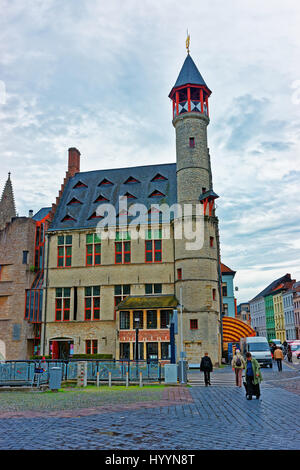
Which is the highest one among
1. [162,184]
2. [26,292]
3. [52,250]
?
[162,184]

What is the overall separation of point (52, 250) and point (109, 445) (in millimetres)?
33291

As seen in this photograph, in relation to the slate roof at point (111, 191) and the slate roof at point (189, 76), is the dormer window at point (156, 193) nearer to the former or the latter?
the slate roof at point (111, 191)

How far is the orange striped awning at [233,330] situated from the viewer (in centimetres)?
3900

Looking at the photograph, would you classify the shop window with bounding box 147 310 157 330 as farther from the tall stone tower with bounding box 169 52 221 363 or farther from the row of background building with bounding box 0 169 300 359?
the row of background building with bounding box 0 169 300 359

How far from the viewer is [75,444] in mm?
7922

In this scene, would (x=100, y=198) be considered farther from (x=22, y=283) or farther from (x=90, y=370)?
(x=90, y=370)

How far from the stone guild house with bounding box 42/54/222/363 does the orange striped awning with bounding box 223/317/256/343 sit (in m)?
3.17

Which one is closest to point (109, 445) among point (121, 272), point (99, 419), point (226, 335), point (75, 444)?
point (75, 444)

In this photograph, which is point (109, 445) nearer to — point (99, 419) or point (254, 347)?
point (99, 419)

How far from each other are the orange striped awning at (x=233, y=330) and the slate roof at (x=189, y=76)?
21156 mm

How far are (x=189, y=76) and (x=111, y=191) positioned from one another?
1256cm

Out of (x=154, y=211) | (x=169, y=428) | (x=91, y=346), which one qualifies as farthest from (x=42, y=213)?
(x=169, y=428)

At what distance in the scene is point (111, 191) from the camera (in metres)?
42.2
